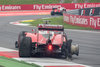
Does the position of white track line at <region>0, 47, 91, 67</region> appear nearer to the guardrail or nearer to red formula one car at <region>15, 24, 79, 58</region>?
red formula one car at <region>15, 24, 79, 58</region>

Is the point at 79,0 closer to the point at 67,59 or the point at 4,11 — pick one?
the point at 4,11

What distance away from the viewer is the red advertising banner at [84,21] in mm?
28188

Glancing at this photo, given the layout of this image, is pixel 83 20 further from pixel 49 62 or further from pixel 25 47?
pixel 49 62

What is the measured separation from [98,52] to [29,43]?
13.5 feet

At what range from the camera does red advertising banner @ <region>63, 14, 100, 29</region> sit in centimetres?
2819

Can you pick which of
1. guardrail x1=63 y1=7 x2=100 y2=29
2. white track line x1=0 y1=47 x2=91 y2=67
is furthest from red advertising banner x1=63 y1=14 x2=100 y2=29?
white track line x1=0 y1=47 x2=91 y2=67

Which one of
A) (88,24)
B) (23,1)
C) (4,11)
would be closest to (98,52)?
(88,24)

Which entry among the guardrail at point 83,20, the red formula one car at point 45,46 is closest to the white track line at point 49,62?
the red formula one car at point 45,46

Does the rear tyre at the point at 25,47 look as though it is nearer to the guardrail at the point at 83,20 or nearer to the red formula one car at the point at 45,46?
the red formula one car at the point at 45,46

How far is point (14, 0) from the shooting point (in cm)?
6825

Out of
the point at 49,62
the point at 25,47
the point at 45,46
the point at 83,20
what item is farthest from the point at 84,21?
the point at 49,62

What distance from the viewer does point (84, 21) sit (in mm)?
29922

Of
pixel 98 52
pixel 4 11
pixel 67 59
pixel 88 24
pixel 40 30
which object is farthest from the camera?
pixel 4 11

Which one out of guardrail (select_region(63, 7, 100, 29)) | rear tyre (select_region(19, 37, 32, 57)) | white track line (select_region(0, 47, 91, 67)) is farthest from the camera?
guardrail (select_region(63, 7, 100, 29))
